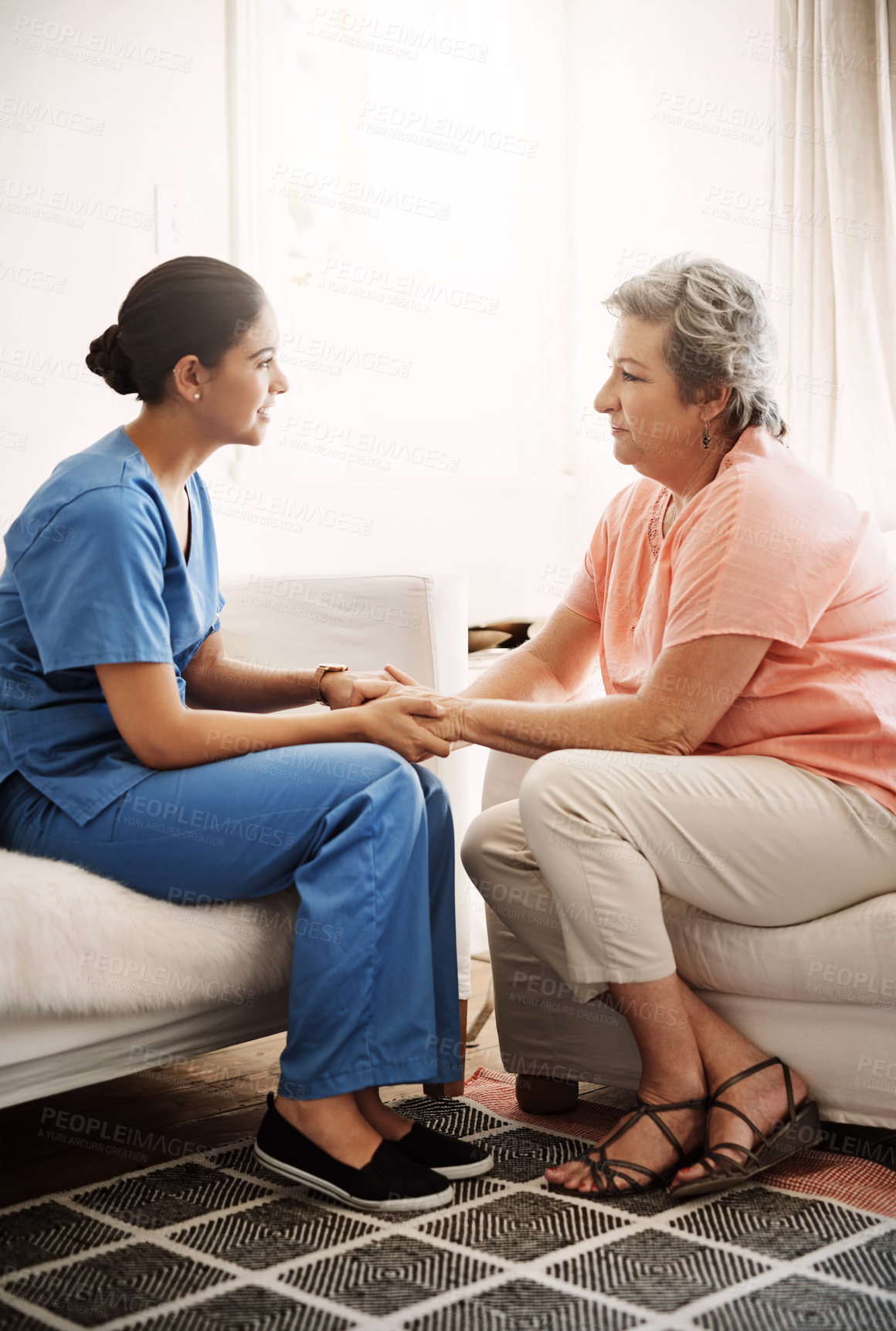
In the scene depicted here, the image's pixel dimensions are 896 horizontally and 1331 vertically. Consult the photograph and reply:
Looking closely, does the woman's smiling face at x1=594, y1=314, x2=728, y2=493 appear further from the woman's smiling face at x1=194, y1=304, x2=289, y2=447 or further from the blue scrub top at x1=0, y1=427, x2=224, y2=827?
the blue scrub top at x1=0, y1=427, x2=224, y2=827

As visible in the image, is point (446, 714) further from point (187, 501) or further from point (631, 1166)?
point (631, 1166)

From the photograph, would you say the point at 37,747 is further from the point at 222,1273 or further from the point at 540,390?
the point at 540,390

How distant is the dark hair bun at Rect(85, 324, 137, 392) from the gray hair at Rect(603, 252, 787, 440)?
0.66 metres

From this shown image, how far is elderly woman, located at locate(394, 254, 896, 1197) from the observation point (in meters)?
1.44

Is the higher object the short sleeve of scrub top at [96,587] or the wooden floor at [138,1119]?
the short sleeve of scrub top at [96,587]

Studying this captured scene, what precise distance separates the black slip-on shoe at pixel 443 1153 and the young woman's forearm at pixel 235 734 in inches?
19.3

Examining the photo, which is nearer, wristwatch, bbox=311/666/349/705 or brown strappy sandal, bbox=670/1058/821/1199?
brown strappy sandal, bbox=670/1058/821/1199

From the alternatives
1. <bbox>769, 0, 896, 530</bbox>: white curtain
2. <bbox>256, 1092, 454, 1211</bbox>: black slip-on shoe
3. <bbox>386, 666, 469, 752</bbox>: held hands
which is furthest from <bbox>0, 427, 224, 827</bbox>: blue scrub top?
<bbox>769, 0, 896, 530</bbox>: white curtain

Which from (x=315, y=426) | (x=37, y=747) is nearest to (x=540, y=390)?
(x=315, y=426)

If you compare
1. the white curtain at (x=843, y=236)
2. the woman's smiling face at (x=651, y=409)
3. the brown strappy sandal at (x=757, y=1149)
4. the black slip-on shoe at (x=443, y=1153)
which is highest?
the white curtain at (x=843, y=236)

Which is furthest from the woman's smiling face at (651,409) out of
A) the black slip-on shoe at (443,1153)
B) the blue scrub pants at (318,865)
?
the black slip-on shoe at (443,1153)

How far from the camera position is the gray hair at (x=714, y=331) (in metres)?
1.59

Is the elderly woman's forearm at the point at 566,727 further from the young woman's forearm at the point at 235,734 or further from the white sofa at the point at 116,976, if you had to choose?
the white sofa at the point at 116,976

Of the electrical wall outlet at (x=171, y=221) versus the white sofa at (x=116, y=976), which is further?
the electrical wall outlet at (x=171, y=221)
